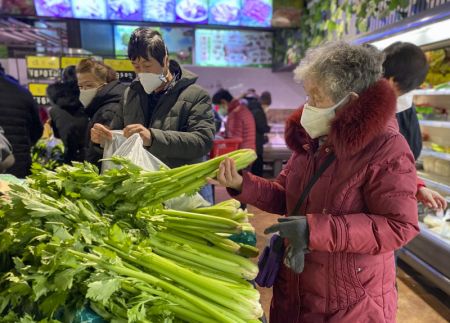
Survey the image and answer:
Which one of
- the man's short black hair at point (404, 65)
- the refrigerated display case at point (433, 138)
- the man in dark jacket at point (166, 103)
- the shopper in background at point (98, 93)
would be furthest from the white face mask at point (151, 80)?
the refrigerated display case at point (433, 138)

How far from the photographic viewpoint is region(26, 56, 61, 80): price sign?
4.38m

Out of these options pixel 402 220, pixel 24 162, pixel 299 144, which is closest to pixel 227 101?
pixel 24 162

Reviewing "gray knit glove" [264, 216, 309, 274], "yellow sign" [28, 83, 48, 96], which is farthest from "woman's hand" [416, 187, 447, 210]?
"yellow sign" [28, 83, 48, 96]

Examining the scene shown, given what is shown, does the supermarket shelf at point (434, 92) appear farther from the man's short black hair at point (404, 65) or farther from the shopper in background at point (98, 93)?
the shopper in background at point (98, 93)

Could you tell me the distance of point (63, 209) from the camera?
108 cm

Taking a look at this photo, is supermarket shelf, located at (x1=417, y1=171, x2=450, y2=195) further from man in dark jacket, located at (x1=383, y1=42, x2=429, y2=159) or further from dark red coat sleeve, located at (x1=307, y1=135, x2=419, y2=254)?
dark red coat sleeve, located at (x1=307, y1=135, x2=419, y2=254)

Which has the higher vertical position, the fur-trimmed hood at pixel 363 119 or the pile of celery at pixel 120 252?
the fur-trimmed hood at pixel 363 119

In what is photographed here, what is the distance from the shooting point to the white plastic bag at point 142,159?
1516 mm

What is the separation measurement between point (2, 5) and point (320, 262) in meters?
6.33

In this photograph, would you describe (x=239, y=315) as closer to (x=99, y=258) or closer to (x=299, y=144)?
(x=99, y=258)

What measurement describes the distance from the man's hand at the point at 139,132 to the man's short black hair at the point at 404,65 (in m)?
1.45

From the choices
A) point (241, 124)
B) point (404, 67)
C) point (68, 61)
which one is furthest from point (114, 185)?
point (241, 124)

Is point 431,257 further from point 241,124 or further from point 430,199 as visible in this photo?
point 241,124

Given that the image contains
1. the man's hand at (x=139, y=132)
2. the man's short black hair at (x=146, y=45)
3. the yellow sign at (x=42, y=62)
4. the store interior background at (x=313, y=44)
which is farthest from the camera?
the yellow sign at (x=42, y=62)
